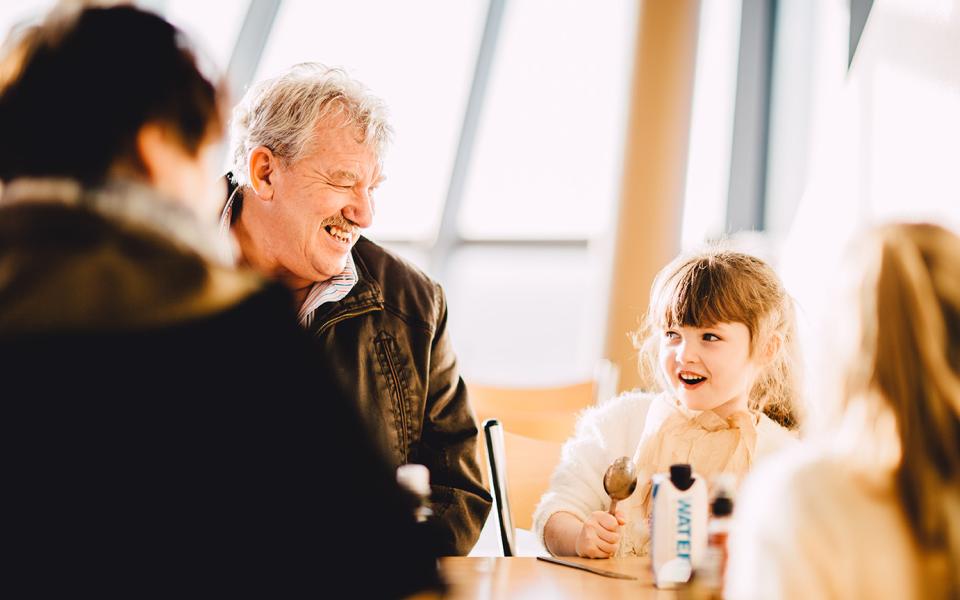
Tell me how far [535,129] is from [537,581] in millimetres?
4239

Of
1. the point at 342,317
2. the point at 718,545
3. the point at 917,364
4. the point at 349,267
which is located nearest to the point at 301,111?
the point at 349,267

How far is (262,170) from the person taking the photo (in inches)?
79.3

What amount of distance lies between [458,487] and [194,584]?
1.17 metres

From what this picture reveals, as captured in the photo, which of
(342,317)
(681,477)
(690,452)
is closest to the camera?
(681,477)

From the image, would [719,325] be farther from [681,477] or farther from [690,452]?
[681,477]

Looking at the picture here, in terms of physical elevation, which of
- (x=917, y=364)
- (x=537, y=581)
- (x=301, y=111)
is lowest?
(x=537, y=581)

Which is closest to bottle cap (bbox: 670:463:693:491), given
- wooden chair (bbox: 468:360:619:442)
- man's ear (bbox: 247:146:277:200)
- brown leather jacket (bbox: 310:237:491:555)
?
brown leather jacket (bbox: 310:237:491:555)

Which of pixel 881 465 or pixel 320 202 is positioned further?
pixel 320 202

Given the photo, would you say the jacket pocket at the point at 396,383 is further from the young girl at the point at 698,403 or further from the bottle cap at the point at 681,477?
the bottle cap at the point at 681,477

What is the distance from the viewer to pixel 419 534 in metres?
0.90

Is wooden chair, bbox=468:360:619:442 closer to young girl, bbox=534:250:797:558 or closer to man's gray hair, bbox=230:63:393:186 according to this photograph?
young girl, bbox=534:250:797:558

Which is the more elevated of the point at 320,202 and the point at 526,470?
the point at 320,202

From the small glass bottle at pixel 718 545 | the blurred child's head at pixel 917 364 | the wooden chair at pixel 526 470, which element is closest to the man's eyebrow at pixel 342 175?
the wooden chair at pixel 526 470

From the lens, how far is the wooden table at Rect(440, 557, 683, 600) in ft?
3.88
